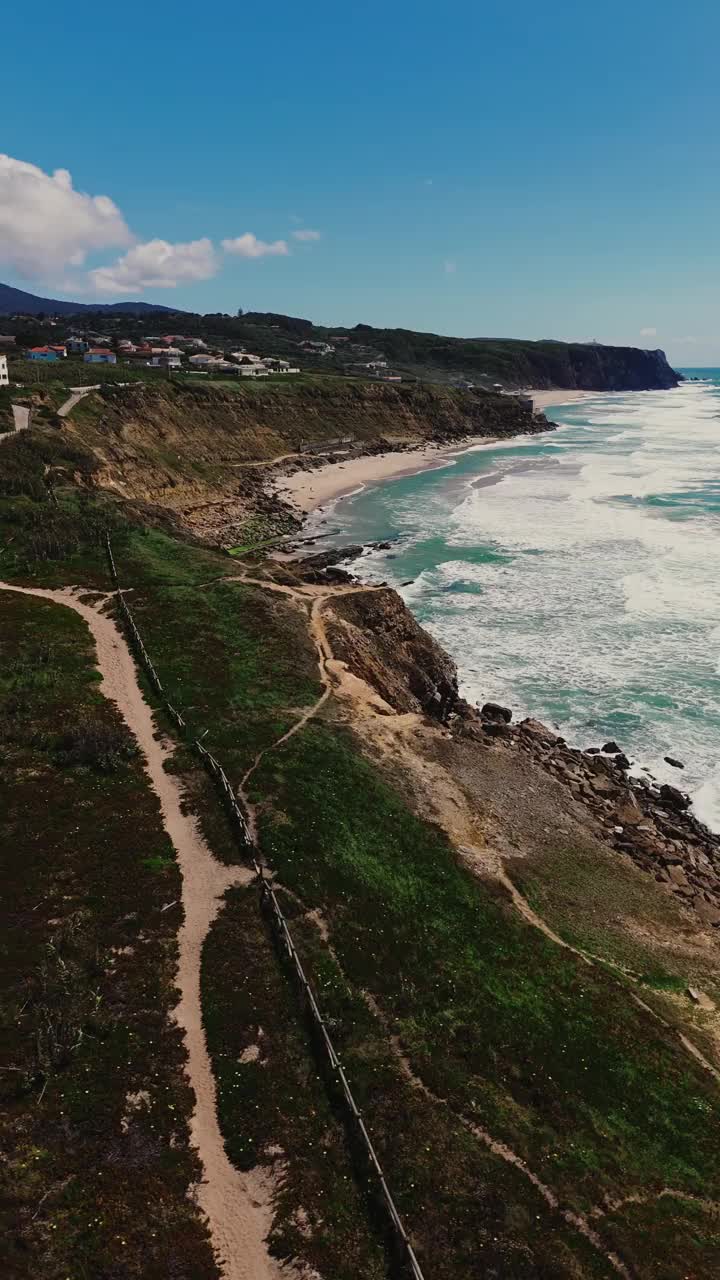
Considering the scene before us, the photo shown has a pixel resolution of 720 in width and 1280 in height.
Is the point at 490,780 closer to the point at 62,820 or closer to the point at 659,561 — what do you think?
the point at 62,820

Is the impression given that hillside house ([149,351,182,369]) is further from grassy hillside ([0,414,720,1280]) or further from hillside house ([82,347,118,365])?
grassy hillside ([0,414,720,1280])

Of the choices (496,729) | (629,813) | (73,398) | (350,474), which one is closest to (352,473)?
(350,474)

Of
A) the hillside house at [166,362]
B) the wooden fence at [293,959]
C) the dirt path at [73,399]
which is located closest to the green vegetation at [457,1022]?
the wooden fence at [293,959]

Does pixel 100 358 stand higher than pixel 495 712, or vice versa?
pixel 100 358

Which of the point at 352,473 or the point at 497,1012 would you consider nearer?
the point at 497,1012

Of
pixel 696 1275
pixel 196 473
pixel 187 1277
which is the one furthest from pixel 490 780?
pixel 196 473

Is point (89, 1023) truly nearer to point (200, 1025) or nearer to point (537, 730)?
point (200, 1025)
